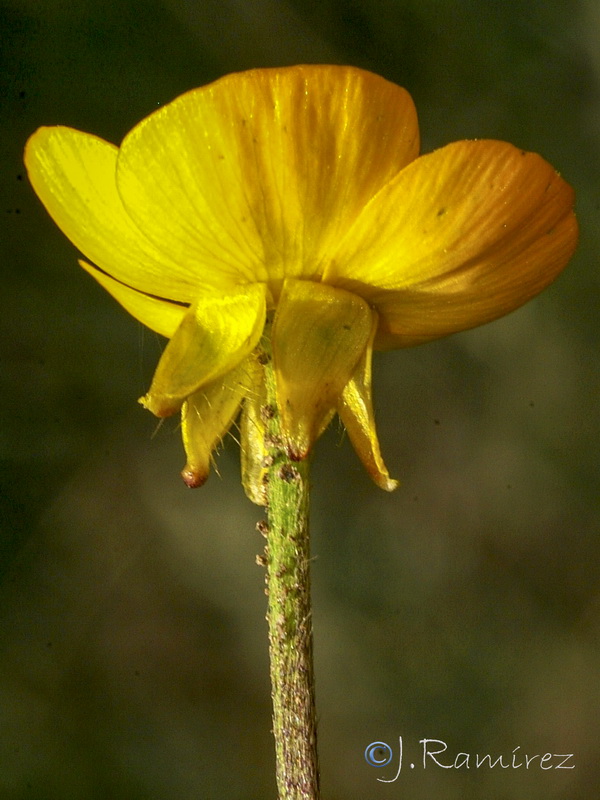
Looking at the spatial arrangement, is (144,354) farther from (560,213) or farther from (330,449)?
(560,213)

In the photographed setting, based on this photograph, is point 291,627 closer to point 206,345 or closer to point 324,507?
point 206,345

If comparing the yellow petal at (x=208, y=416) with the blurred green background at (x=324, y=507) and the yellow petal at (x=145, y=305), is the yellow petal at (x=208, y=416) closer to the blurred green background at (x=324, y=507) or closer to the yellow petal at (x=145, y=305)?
the yellow petal at (x=145, y=305)

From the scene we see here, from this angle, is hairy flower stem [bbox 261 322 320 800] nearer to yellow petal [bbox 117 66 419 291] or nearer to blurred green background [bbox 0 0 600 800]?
yellow petal [bbox 117 66 419 291]

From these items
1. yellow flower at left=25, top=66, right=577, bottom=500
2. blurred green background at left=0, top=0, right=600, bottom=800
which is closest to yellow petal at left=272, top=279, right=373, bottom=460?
yellow flower at left=25, top=66, right=577, bottom=500

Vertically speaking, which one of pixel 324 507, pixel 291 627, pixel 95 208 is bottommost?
Answer: pixel 324 507

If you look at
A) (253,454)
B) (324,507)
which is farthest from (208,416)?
(324,507)

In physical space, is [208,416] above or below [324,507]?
above
